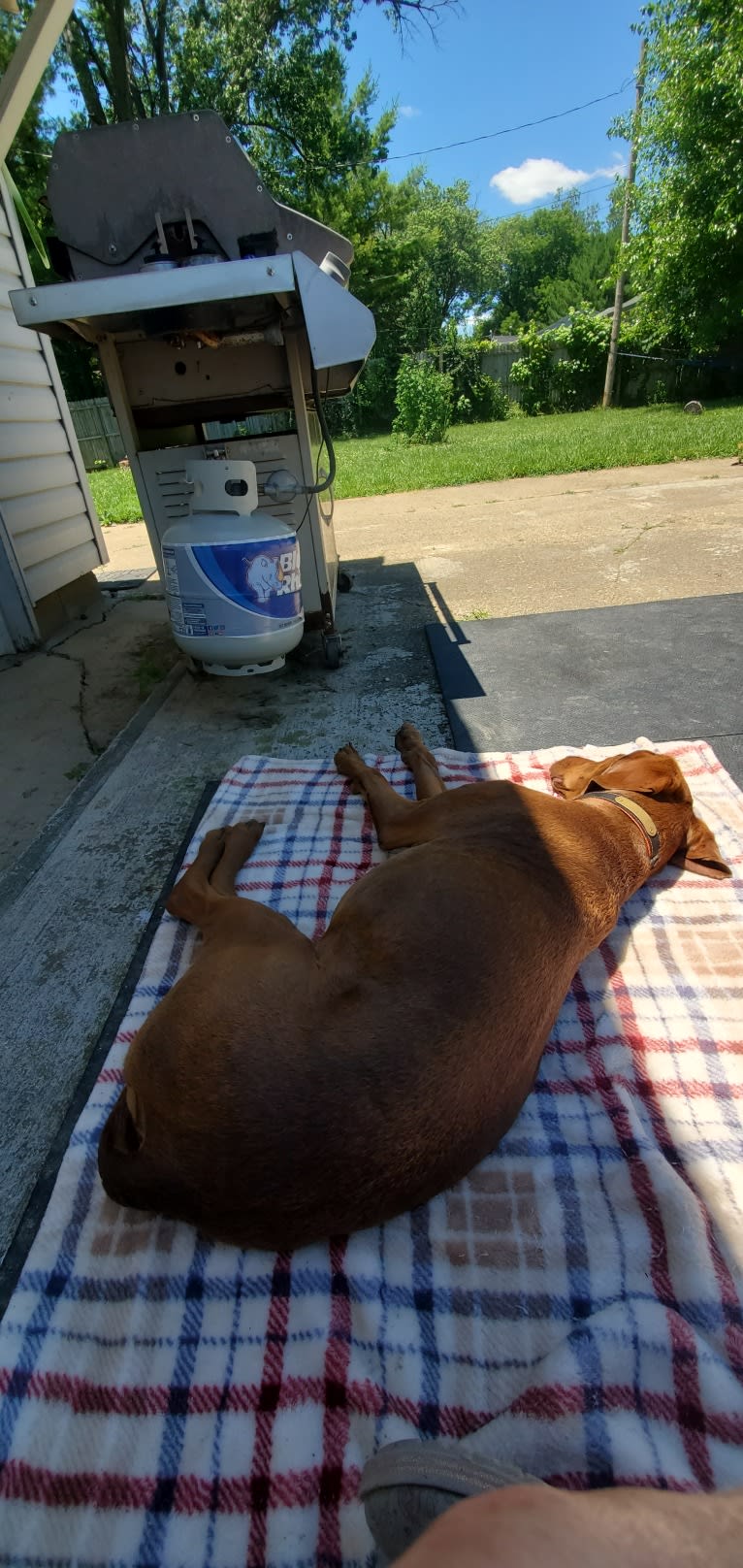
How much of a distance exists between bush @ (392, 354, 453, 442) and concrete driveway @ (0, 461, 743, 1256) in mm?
11644

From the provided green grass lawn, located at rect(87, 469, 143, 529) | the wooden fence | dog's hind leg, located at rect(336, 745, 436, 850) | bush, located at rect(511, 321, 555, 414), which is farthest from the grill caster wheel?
bush, located at rect(511, 321, 555, 414)

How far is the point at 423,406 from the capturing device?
19.0 metres

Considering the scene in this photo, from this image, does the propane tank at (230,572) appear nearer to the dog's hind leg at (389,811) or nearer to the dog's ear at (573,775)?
the dog's hind leg at (389,811)

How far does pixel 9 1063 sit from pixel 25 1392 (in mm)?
808

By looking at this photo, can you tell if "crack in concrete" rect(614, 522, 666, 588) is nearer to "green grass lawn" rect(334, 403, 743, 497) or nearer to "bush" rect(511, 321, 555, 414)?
"green grass lawn" rect(334, 403, 743, 497)

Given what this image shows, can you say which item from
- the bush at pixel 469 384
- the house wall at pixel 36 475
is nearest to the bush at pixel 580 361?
the bush at pixel 469 384

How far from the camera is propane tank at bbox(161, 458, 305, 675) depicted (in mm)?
3141

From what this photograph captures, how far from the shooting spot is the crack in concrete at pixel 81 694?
382cm

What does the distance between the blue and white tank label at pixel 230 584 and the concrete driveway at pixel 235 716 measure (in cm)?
59

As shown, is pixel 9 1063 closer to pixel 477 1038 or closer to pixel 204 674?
pixel 477 1038

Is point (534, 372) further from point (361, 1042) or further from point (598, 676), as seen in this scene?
point (361, 1042)

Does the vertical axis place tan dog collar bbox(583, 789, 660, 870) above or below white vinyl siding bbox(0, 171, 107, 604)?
below

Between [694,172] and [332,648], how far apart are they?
71.7ft

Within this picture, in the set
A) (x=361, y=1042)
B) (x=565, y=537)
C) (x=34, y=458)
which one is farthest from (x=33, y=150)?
(x=361, y=1042)
